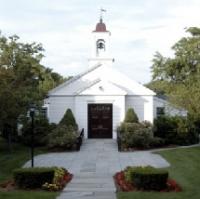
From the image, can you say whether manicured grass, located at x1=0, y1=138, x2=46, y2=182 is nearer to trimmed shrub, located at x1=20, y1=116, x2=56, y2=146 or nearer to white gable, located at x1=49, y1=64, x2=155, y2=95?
trimmed shrub, located at x1=20, y1=116, x2=56, y2=146

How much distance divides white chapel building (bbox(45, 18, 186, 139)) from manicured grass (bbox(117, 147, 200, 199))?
6.81 metres

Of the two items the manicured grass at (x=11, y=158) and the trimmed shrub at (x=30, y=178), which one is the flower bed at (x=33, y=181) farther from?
the manicured grass at (x=11, y=158)

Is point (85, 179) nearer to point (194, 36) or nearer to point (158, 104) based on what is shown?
point (194, 36)

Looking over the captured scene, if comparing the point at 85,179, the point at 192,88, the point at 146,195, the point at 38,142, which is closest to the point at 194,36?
the point at 192,88

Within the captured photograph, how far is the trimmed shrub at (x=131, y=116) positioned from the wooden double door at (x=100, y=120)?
168cm

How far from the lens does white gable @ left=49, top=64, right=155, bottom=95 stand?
42.9 meters

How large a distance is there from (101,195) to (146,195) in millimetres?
1311

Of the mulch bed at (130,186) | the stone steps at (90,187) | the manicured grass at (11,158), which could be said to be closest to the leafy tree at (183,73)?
the manicured grass at (11,158)

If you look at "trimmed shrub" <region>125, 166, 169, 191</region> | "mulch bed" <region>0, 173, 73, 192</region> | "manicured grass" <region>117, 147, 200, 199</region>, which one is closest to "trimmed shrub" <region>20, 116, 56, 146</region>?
"manicured grass" <region>117, 147, 200, 199</region>

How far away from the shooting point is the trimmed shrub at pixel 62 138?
3606 centimetres

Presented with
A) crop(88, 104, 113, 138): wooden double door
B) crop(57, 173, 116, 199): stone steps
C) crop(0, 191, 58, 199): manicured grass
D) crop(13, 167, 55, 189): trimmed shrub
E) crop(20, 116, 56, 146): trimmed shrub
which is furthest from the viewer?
crop(88, 104, 113, 138): wooden double door

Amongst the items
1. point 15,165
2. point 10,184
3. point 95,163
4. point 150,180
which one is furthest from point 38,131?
point 150,180

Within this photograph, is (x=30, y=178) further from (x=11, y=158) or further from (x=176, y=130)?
(x=176, y=130)

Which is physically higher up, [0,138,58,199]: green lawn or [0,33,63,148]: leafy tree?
[0,33,63,148]: leafy tree
